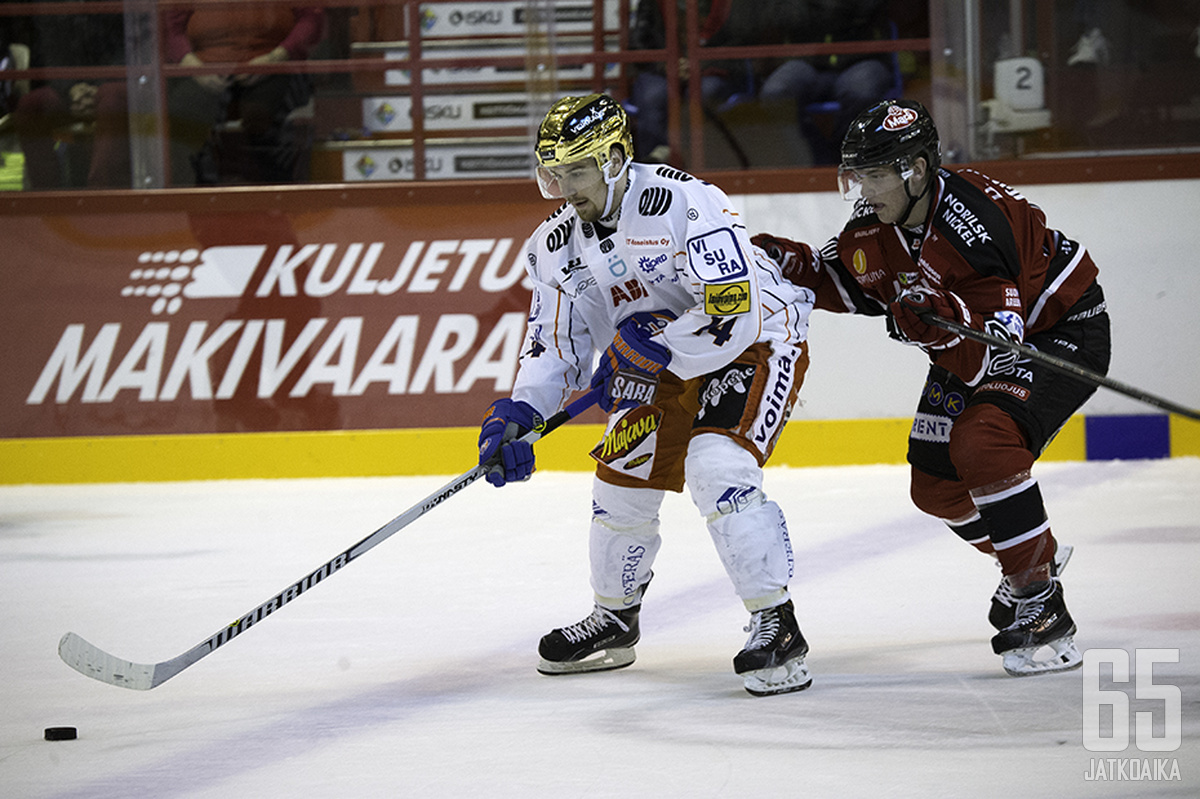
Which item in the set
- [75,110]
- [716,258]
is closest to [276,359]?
[75,110]

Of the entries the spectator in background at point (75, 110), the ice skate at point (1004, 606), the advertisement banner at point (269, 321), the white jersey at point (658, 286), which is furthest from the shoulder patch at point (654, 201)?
the spectator in background at point (75, 110)

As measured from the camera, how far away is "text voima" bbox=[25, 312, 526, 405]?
5164 mm

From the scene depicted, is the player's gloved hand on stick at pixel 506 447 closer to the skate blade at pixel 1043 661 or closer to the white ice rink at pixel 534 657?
the white ice rink at pixel 534 657

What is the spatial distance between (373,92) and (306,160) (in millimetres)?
428

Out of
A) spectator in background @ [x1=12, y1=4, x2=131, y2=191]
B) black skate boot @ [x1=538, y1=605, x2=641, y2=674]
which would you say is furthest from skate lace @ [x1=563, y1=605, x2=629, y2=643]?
spectator in background @ [x1=12, y1=4, x2=131, y2=191]

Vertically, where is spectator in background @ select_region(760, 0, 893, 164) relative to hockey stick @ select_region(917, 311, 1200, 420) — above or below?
above

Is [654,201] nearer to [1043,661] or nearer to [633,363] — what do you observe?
[633,363]

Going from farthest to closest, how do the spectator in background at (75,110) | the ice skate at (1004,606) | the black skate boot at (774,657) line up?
the spectator in background at (75,110) < the ice skate at (1004,606) < the black skate boot at (774,657)

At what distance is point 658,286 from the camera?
259 centimetres

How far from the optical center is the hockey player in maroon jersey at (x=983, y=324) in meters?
2.49

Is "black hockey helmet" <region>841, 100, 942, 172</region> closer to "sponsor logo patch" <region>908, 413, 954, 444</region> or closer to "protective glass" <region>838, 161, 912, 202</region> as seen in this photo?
"protective glass" <region>838, 161, 912, 202</region>

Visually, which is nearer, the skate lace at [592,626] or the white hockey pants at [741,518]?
the white hockey pants at [741,518]

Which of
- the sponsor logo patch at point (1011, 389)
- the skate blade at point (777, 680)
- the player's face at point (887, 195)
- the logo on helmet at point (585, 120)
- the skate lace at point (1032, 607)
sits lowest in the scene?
the skate blade at point (777, 680)

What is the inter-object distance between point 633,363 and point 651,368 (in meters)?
0.04
